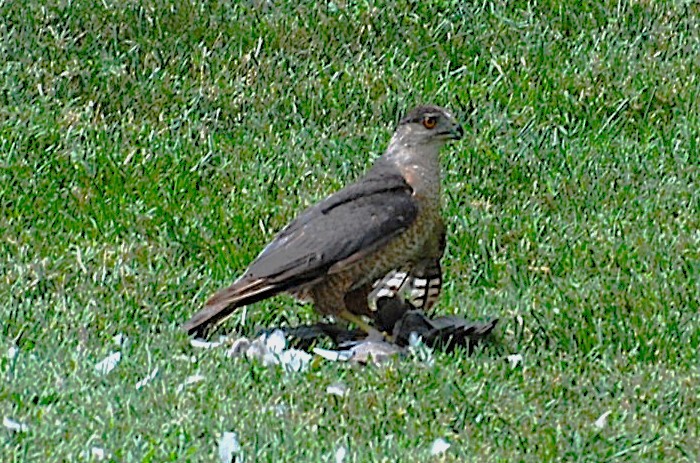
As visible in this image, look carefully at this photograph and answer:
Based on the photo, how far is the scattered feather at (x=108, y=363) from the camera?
6.52m

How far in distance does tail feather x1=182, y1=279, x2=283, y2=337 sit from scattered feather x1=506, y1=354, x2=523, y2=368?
0.99 m

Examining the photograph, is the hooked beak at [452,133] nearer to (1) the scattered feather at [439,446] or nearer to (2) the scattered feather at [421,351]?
(2) the scattered feather at [421,351]

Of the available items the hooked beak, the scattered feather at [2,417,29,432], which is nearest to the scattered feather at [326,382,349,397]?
the scattered feather at [2,417,29,432]

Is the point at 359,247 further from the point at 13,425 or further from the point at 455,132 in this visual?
the point at 13,425

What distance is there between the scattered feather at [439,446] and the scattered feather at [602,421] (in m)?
0.55

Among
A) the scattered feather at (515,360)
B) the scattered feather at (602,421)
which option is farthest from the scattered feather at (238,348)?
the scattered feather at (602,421)

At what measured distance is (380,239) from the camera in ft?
23.7

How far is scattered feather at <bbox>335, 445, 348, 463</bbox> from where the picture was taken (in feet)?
18.3

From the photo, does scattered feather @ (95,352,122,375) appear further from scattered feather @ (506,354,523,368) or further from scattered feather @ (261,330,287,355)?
scattered feather @ (506,354,523,368)

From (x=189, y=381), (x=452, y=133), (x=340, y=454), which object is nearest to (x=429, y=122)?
(x=452, y=133)

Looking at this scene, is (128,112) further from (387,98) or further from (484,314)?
(484,314)

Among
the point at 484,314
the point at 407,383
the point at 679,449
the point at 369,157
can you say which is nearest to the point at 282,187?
the point at 369,157

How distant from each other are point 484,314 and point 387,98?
9.77ft

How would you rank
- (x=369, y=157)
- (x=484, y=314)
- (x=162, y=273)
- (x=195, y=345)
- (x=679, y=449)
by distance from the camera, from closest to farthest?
(x=679, y=449), (x=195, y=345), (x=484, y=314), (x=162, y=273), (x=369, y=157)
